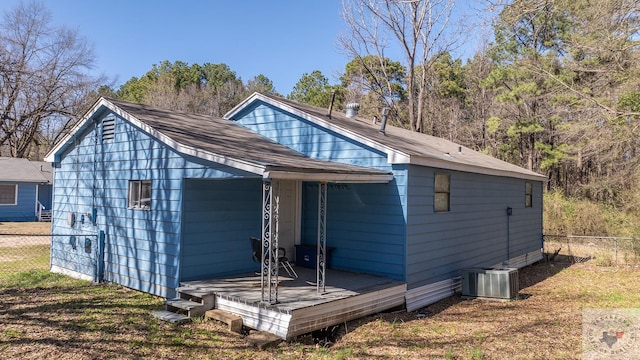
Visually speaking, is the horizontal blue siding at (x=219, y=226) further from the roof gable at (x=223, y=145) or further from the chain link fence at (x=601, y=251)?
the chain link fence at (x=601, y=251)

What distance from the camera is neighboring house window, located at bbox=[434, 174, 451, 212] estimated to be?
348 inches

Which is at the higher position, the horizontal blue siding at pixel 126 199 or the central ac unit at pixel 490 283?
the horizontal blue siding at pixel 126 199

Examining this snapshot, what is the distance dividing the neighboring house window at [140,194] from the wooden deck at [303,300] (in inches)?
77.0

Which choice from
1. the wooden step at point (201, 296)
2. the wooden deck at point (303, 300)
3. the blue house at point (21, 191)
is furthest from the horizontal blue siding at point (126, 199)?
the blue house at point (21, 191)

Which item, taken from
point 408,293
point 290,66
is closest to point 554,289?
point 408,293

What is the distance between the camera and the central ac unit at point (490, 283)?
8.63m

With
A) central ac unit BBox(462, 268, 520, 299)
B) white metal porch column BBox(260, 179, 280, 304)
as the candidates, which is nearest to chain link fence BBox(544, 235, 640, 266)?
central ac unit BBox(462, 268, 520, 299)

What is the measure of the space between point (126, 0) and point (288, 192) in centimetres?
1149

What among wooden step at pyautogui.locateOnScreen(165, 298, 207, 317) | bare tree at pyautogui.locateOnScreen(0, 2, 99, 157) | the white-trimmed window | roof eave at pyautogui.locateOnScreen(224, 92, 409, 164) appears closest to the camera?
wooden step at pyautogui.locateOnScreen(165, 298, 207, 317)

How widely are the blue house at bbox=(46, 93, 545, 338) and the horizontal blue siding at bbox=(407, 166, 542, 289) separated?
1.8 inches

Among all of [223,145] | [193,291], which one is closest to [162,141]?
[223,145]

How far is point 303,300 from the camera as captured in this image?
20.6 feet

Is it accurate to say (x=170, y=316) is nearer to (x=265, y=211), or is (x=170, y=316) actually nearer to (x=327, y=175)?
(x=265, y=211)

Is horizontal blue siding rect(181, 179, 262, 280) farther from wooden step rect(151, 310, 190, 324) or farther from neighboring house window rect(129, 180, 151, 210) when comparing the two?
neighboring house window rect(129, 180, 151, 210)
